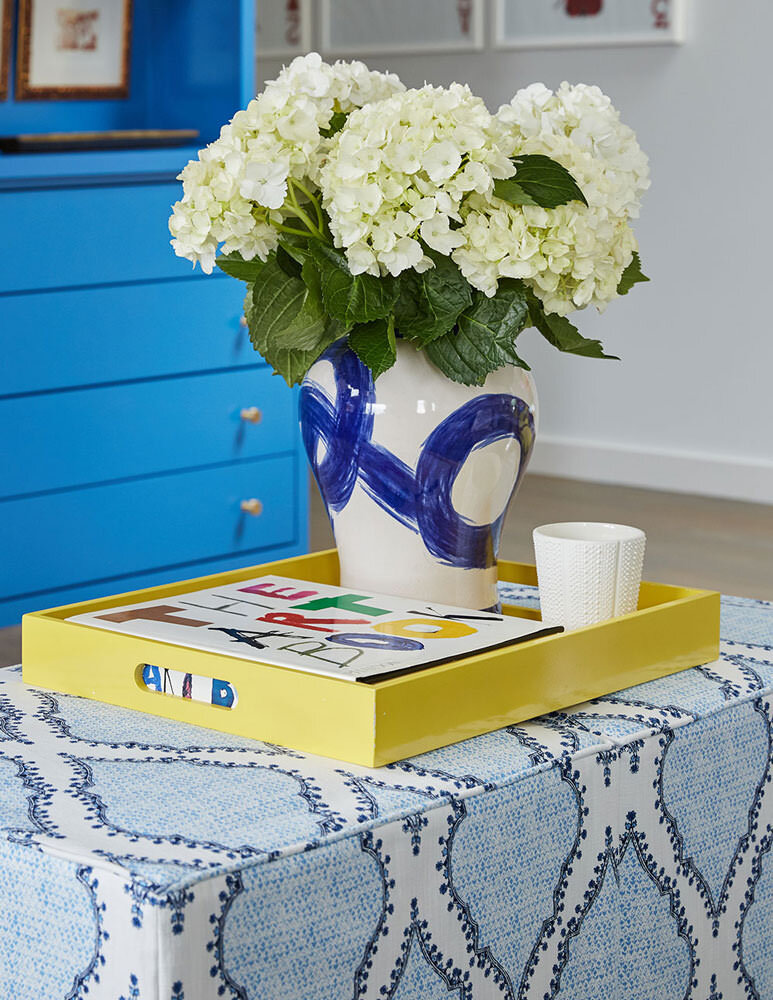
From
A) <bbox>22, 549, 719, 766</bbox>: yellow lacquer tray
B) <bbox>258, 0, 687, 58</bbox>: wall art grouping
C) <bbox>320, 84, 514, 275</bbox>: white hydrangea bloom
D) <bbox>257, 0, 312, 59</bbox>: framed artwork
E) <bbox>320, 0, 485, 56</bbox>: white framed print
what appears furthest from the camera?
<bbox>257, 0, 312, 59</bbox>: framed artwork

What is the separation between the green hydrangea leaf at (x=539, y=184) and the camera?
116 centimetres

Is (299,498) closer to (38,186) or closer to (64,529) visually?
(64,529)

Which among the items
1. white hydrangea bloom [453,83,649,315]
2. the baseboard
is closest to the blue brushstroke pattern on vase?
white hydrangea bloom [453,83,649,315]

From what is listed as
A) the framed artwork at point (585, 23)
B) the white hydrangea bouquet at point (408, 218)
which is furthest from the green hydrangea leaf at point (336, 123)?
the framed artwork at point (585, 23)

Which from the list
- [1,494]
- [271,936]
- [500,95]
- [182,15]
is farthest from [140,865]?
[500,95]

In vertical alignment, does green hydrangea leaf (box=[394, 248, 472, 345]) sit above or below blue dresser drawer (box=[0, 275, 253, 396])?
above

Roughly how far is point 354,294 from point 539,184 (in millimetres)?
169

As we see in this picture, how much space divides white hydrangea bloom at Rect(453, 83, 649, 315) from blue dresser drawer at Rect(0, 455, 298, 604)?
1.95 meters

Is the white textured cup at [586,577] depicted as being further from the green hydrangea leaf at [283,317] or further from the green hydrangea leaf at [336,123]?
the green hydrangea leaf at [336,123]

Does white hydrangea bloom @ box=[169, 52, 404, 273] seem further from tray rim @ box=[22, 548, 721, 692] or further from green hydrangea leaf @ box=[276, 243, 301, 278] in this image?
tray rim @ box=[22, 548, 721, 692]

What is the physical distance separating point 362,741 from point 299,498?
2484 mm

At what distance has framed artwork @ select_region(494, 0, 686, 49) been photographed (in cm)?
430

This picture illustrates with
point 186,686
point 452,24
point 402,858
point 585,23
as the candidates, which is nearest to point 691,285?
point 585,23

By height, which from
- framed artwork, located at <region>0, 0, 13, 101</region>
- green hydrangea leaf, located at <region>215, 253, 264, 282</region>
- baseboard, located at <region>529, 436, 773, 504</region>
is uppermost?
framed artwork, located at <region>0, 0, 13, 101</region>
